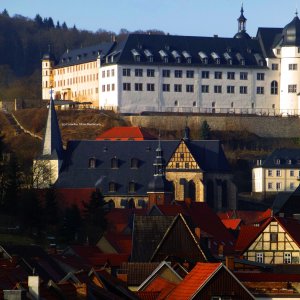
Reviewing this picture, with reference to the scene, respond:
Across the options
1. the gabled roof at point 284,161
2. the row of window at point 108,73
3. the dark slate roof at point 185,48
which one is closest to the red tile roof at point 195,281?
the gabled roof at point 284,161

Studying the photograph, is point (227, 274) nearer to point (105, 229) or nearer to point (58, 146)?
point (105, 229)

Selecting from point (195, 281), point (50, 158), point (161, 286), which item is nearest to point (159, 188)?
point (50, 158)

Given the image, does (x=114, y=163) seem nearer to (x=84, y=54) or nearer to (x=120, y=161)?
(x=120, y=161)

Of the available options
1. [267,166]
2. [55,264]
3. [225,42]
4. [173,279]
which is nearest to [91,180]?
[267,166]

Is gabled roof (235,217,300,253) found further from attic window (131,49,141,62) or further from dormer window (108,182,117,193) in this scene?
attic window (131,49,141,62)

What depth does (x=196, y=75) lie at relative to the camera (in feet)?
489

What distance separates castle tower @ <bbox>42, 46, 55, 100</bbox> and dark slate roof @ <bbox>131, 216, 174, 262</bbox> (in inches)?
4052

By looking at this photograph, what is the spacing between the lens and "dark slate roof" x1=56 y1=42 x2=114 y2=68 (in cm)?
15238

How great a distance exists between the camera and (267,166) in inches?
5221

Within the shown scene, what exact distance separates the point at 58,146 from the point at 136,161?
5664 mm

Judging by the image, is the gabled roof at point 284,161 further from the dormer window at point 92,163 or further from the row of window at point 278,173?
the dormer window at point 92,163

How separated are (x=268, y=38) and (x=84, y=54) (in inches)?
629

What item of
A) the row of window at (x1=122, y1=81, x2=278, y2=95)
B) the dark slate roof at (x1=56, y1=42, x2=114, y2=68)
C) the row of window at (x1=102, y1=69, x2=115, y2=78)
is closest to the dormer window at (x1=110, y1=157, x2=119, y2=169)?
the row of window at (x1=122, y1=81, x2=278, y2=95)

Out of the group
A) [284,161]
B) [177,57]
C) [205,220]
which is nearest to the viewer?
[205,220]
